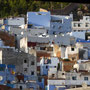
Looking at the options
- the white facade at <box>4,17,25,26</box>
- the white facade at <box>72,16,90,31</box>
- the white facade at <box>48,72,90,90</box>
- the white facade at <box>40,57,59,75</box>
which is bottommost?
the white facade at <box>48,72,90,90</box>

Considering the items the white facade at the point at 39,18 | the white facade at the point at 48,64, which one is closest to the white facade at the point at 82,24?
the white facade at the point at 39,18

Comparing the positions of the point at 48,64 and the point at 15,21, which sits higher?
the point at 15,21

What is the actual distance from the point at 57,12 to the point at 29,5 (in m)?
4.28

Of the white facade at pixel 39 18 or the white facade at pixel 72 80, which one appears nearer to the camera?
the white facade at pixel 72 80

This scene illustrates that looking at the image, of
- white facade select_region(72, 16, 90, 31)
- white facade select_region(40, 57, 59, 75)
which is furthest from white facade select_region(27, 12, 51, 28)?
white facade select_region(40, 57, 59, 75)

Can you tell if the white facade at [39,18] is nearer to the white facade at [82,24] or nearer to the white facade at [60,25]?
the white facade at [60,25]

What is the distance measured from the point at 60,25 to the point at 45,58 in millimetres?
10846

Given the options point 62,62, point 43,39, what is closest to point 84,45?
point 43,39

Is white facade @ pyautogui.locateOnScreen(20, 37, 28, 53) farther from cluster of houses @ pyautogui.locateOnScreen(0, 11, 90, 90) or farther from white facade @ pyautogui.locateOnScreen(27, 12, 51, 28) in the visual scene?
white facade @ pyautogui.locateOnScreen(27, 12, 51, 28)

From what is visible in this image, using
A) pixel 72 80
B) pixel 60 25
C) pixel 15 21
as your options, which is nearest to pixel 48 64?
pixel 72 80

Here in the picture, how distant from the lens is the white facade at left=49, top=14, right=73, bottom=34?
44406mm

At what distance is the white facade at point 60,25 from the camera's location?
44.4m

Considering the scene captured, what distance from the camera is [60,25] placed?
4441 cm

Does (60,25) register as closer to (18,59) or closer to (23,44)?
(23,44)
